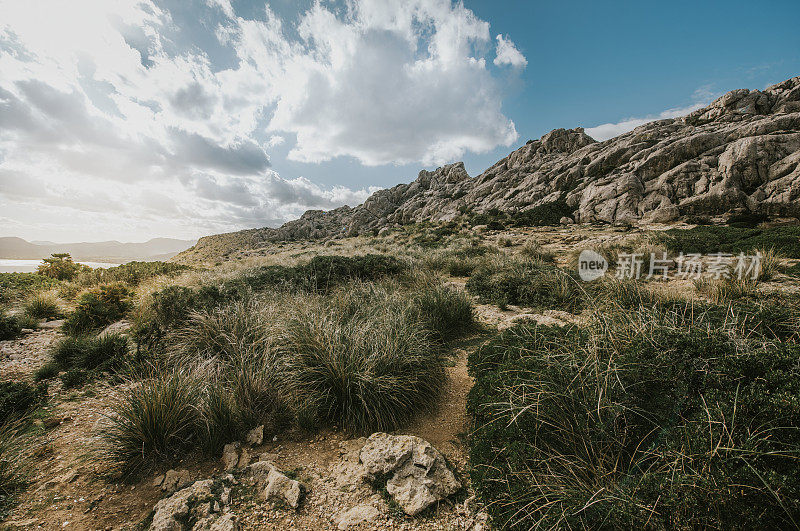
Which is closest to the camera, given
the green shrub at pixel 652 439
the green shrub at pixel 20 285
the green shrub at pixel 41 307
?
the green shrub at pixel 652 439

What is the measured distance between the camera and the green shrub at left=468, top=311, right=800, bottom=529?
1327 mm

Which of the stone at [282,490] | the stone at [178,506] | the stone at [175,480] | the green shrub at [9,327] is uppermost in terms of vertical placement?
the green shrub at [9,327]

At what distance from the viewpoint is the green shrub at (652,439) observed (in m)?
1.33

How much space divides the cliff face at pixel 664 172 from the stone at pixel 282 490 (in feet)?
85.7

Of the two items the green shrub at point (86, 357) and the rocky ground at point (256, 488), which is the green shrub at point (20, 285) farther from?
the rocky ground at point (256, 488)

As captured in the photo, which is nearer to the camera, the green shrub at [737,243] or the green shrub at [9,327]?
the green shrub at [9,327]

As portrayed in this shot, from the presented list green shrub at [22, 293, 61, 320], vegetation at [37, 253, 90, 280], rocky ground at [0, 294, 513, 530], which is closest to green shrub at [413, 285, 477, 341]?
rocky ground at [0, 294, 513, 530]

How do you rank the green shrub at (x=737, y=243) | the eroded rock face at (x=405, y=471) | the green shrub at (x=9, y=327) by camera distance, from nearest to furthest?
the eroded rock face at (x=405, y=471)
the green shrub at (x=9, y=327)
the green shrub at (x=737, y=243)

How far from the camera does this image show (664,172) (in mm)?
23594

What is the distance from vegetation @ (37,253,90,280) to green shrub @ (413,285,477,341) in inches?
529

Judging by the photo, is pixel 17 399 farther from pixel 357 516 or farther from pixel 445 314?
pixel 445 314

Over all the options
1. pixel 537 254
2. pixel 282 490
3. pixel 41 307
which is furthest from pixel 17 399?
pixel 537 254

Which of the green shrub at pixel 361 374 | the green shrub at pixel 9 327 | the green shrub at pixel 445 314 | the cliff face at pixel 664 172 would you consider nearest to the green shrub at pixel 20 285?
the green shrub at pixel 9 327

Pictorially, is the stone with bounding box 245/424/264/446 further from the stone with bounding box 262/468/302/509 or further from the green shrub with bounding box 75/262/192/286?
the green shrub with bounding box 75/262/192/286
